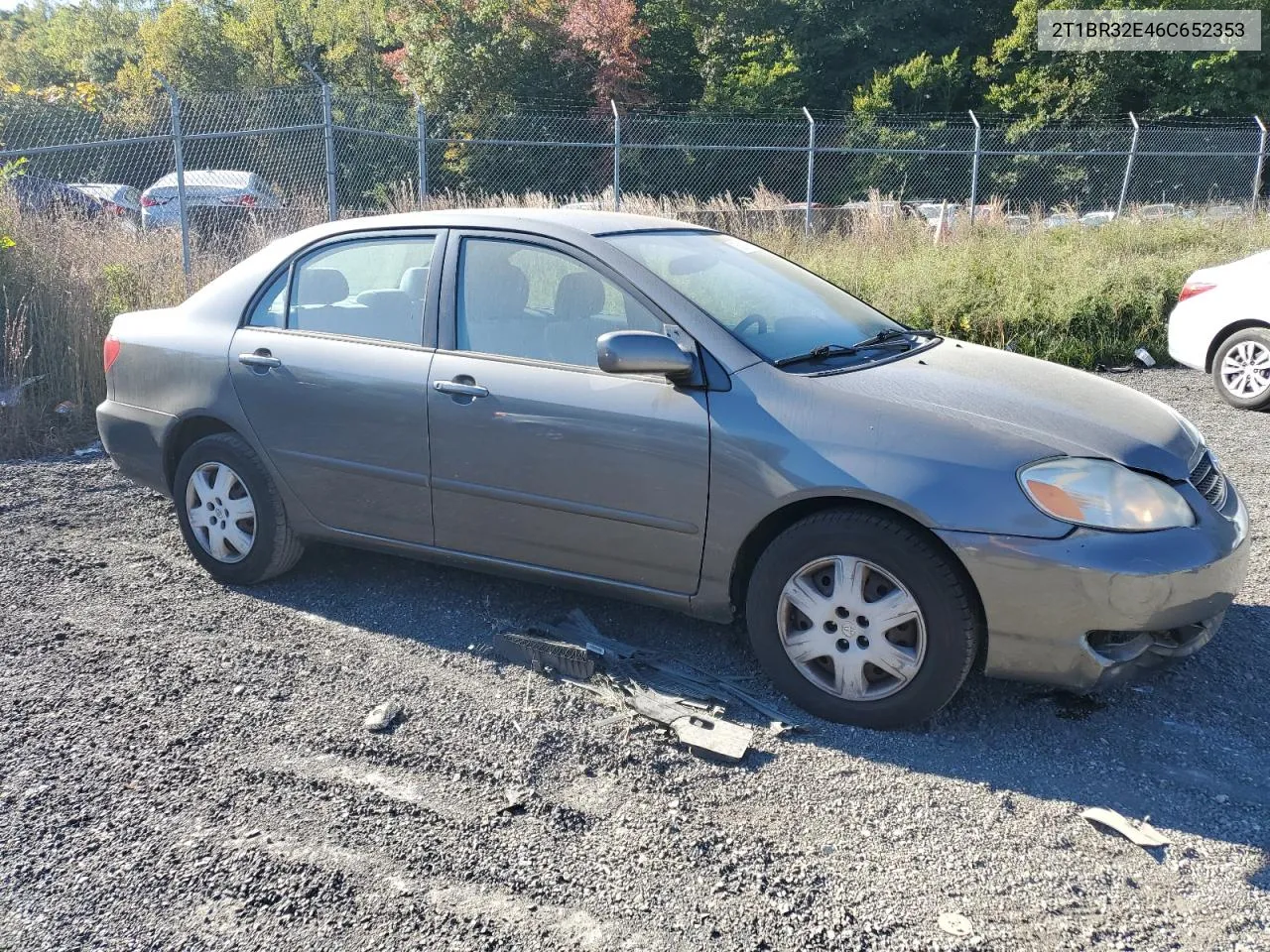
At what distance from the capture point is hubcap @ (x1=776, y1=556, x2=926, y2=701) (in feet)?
10.9

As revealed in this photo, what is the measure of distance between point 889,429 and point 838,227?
12.0m

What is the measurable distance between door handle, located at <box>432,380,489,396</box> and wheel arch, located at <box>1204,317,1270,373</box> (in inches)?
281

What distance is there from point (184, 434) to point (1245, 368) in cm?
789

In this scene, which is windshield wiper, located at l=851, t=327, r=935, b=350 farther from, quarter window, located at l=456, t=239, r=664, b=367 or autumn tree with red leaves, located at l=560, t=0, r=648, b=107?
autumn tree with red leaves, located at l=560, t=0, r=648, b=107

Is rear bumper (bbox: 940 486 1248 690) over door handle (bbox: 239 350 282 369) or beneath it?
beneath

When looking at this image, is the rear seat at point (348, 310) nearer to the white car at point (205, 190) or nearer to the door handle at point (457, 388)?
the door handle at point (457, 388)

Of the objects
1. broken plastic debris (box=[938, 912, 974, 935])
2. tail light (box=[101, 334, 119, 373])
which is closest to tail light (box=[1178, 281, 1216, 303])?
broken plastic debris (box=[938, 912, 974, 935])

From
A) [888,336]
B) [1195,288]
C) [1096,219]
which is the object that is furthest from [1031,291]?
[888,336]

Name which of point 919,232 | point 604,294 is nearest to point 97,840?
point 604,294

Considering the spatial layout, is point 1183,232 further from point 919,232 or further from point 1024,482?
point 1024,482

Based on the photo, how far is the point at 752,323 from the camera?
3842 mm

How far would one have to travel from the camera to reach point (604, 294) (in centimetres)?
388

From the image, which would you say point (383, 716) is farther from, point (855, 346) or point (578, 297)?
point (855, 346)

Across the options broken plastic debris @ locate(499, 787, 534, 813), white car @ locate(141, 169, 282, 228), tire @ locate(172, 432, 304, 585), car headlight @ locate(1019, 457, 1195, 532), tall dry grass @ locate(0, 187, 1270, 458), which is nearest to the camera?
broken plastic debris @ locate(499, 787, 534, 813)
